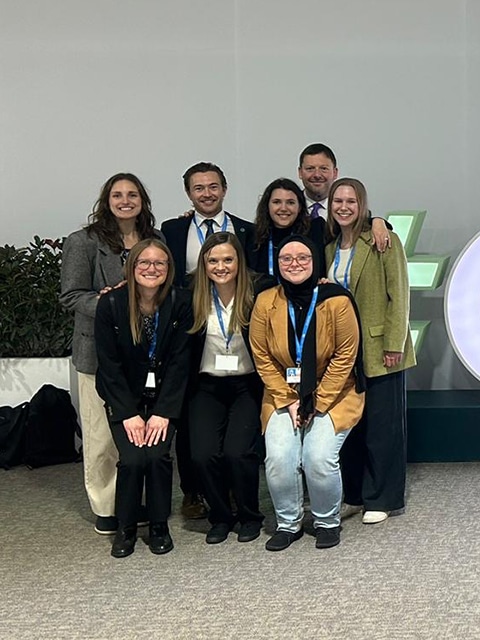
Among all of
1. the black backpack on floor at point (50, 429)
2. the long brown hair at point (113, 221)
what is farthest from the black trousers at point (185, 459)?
the black backpack on floor at point (50, 429)

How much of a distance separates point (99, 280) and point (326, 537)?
1391 millimetres

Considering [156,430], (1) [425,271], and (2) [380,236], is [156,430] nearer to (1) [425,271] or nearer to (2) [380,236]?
(2) [380,236]

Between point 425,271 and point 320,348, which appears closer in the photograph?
point 320,348

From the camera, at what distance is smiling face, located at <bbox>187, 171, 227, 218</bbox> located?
13.3 ft

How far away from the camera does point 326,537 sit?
3.73 metres

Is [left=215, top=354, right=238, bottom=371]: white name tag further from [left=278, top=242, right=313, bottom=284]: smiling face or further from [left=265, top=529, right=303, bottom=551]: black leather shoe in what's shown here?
[left=265, top=529, right=303, bottom=551]: black leather shoe

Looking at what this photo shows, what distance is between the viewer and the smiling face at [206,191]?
4.06 metres

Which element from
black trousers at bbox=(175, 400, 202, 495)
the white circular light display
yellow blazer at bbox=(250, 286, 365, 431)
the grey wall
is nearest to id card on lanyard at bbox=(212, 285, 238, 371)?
yellow blazer at bbox=(250, 286, 365, 431)

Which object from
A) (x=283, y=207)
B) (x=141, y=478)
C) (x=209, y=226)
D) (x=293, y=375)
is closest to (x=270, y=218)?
(x=283, y=207)

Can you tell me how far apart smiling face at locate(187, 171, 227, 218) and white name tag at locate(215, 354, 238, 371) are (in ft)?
2.24

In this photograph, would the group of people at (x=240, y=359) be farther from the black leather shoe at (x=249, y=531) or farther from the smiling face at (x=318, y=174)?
the smiling face at (x=318, y=174)

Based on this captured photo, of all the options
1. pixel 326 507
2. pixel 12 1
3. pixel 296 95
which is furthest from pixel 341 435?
pixel 12 1

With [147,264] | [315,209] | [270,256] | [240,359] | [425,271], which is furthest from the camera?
[425,271]

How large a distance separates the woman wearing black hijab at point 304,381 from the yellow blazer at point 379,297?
0.18 meters
